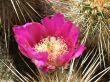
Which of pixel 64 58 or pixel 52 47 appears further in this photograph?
pixel 52 47

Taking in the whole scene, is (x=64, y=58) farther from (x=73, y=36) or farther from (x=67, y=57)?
(x=73, y=36)

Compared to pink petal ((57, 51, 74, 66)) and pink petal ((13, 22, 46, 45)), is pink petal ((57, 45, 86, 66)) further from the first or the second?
pink petal ((13, 22, 46, 45))

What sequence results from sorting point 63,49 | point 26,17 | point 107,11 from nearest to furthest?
1. point 63,49
2. point 107,11
3. point 26,17

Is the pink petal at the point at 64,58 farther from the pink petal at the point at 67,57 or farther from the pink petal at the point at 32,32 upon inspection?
the pink petal at the point at 32,32

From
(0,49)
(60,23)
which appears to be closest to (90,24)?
(60,23)

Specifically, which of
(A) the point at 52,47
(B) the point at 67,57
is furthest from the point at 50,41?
(B) the point at 67,57

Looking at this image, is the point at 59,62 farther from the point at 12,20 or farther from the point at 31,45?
the point at 12,20

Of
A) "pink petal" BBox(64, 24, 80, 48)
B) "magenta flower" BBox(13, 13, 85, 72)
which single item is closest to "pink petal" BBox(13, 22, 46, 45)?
"magenta flower" BBox(13, 13, 85, 72)
